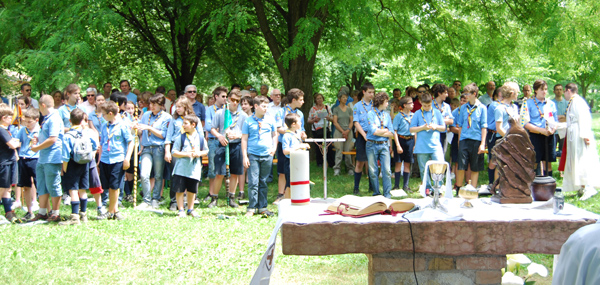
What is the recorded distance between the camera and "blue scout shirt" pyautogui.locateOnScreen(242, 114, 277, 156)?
27.6ft

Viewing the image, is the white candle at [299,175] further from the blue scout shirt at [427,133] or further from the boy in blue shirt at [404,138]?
the boy in blue shirt at [404,138]

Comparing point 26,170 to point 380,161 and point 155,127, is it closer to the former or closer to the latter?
point 155,127

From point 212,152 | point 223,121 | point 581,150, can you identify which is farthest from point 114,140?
point 581,150

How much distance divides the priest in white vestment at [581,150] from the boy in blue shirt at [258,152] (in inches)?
198

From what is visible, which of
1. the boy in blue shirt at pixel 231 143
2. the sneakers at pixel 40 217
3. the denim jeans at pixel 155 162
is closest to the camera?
the sneakers at pixel 40 217

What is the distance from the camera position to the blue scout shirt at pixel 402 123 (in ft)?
34.5

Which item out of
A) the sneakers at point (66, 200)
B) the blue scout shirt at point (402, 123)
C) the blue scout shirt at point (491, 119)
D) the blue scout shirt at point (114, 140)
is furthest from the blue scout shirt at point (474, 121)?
the sneakers at point (66, 200)

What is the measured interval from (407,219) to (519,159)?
1.16 metres

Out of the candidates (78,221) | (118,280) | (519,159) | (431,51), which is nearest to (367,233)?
(519,159)

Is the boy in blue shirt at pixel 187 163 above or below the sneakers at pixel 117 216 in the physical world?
above

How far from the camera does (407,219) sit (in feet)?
12.3

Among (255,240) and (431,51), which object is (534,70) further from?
(255,240)

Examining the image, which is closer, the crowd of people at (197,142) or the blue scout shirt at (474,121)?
the crowd of people at (197,142)

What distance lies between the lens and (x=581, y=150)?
9.05m
